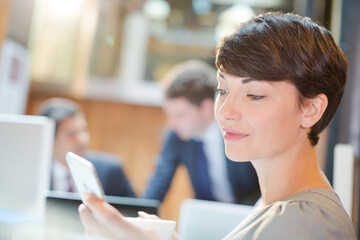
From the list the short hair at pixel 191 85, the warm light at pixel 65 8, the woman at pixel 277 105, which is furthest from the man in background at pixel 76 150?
the woman at pixel 277 105

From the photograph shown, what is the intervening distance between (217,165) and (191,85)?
0.50 metres

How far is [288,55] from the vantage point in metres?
0.75

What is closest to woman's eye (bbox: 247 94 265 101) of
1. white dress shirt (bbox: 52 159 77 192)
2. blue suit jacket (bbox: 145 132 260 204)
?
blue suit jacket (bbox: 145 132 260 204)

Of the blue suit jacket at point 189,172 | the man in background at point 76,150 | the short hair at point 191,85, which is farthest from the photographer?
the man in background at point 76,150

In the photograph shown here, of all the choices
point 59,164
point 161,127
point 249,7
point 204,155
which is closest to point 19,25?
point 59,164

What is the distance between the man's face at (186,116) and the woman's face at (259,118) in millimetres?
1581

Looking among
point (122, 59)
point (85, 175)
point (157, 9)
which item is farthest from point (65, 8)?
point (85, 175)

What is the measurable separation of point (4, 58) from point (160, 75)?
82.8 inches

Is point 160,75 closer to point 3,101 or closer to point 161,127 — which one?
point 161,127

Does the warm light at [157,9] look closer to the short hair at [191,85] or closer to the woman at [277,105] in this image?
the short hair at [191,85]

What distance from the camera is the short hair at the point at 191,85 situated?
7.71 ft

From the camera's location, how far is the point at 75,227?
1021 millimetres

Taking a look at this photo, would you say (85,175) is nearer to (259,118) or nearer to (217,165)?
(259,118)

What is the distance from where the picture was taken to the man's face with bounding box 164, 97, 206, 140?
2.39 m
